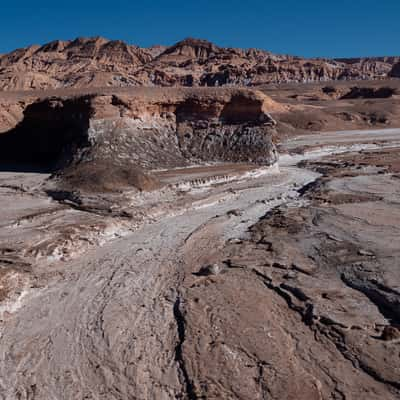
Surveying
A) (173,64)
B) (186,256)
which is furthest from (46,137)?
(173,64)

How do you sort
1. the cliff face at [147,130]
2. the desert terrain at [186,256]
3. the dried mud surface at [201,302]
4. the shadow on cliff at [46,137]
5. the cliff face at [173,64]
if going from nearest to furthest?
the dried mud surface at [201,302]
the desert terrain at [186,256]
the cliff face at [147,130]
the shadow on cliff at [46,137]
the cliff face at [173,64]

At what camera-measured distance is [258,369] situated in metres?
5.68

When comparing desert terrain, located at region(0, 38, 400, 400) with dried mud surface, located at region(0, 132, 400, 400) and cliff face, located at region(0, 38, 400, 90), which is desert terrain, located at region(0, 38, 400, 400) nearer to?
dried mud surface, located at region(0, 132, 400, 400)

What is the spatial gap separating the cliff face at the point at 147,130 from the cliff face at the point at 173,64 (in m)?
53.3

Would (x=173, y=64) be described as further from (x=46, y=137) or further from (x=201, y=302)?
(x=201, y=302)

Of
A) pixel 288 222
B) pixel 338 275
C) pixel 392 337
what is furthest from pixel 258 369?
pixel 288 222

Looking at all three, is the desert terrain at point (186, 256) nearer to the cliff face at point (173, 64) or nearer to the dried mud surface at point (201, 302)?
Result: the dried mud surface at point (201, 302)

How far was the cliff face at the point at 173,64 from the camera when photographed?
285 feet

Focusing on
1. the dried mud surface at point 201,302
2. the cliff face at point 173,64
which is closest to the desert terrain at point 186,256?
the dried mud surface at point 201,302

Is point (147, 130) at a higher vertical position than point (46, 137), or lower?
higher

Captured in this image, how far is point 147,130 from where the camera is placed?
63.8 ft

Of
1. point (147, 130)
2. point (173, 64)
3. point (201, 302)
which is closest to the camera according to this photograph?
point (201, 302)

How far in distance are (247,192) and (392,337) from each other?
32.6ft

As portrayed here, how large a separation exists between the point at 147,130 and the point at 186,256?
1095cm
